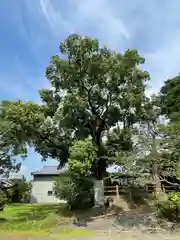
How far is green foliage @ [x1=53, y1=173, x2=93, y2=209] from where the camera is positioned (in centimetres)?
1702

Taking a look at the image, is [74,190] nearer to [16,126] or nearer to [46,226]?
[46,226]

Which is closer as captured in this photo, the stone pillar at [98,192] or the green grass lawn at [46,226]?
the green grass lawn at [46,226]

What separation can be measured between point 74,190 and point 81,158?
2383 mm

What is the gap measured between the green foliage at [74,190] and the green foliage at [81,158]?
0.63 m

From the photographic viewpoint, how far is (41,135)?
70.5 ft

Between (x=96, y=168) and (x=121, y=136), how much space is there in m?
3.93

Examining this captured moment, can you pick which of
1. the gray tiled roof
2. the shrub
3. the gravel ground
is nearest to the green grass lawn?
the gravel ground

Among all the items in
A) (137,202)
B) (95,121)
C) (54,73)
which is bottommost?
(137,202)

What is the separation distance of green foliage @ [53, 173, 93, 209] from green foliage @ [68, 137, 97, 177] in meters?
0.63

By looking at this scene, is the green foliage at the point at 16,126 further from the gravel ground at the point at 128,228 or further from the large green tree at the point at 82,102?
the gravel ground at the point at 128,228

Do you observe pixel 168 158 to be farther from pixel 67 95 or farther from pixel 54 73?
pixel 54 73

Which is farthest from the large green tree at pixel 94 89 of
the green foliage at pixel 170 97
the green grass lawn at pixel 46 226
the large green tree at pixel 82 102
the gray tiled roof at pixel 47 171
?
the gray tiled roof at pixel 47 171

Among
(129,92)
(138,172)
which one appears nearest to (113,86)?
(129,92)

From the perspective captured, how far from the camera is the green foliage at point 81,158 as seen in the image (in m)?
17.1
